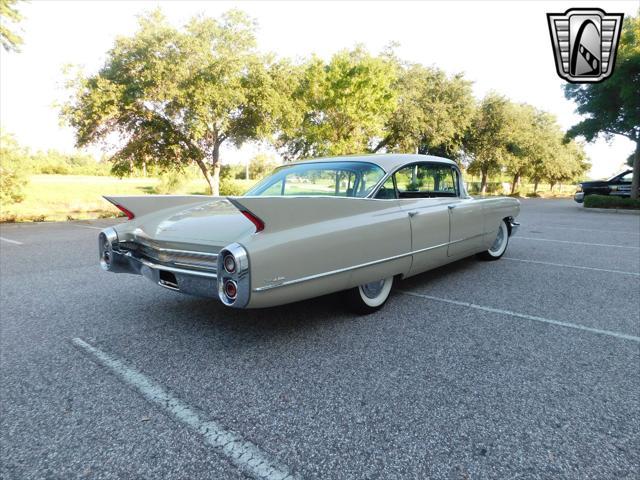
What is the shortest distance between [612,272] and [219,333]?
516 cm

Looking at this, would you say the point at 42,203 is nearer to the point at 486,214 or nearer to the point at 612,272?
the point at 486,214

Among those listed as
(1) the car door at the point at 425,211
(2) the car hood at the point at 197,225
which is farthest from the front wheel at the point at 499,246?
(2) the car hood at the point at 197,225

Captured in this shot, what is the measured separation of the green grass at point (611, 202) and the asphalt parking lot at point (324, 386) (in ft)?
52.0

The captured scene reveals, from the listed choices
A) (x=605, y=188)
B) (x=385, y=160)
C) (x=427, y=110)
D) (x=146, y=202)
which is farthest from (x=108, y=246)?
(x=427, y=110)

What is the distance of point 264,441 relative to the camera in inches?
72.2

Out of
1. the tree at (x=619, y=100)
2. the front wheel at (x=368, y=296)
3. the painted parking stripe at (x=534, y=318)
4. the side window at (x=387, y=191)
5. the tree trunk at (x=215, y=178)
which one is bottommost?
the painted parking stripe at (x=534, y=318)

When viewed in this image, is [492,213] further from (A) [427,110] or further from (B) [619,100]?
(A) [427,110]

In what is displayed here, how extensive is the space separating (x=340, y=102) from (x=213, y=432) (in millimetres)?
21128

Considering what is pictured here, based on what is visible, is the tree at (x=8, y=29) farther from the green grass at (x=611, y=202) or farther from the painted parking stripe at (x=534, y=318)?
the green grass at (x=611, y=202)

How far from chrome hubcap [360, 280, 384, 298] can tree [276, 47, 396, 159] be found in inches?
670

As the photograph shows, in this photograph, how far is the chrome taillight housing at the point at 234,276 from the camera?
2338mm

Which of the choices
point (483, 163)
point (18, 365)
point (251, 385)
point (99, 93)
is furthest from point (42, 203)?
point (483, 163)

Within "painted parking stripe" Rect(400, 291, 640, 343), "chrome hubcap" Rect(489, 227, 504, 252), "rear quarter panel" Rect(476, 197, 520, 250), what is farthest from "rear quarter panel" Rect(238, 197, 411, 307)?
"chrome hubcap" Rect(489, 227, 504, 252)

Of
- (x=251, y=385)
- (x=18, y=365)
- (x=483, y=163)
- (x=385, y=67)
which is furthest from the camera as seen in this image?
(x=483, y=163)
